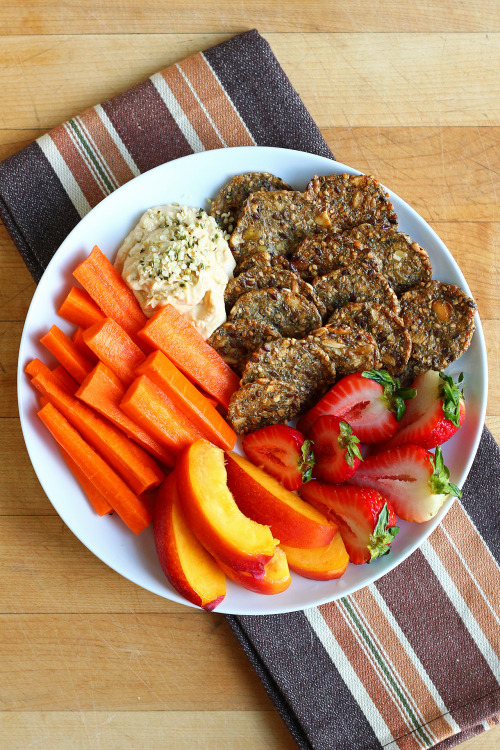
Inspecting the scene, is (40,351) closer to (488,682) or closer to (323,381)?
(323,381)

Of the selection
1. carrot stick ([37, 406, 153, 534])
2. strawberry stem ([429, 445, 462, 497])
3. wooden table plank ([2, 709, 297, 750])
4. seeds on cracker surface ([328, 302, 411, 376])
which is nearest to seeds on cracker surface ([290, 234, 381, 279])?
seeds on cracker surface ([328, 302, 411, 376])

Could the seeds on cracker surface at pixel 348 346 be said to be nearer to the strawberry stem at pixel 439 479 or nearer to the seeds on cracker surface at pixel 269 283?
the seeds on cracker surface at pixel 269 283

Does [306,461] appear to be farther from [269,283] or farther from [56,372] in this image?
[56,372]

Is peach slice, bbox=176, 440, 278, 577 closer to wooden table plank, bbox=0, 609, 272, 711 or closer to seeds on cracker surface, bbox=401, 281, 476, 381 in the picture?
wooden table plank, bbox=0, 609, 272, 711

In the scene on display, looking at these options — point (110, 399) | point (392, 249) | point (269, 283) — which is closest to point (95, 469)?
point (110, 399)

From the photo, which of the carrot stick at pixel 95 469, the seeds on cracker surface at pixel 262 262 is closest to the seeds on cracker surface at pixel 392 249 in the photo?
the seeds on cracker surface at pixel 262 262

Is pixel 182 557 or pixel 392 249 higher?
pixel 392 249
